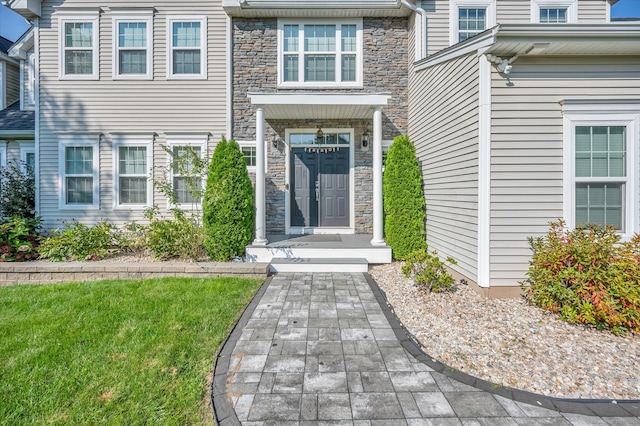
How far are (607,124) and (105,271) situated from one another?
7.97 m

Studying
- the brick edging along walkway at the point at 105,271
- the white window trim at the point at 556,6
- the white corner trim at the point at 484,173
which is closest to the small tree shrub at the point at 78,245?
the brick edging along walkway at the point at 105,271

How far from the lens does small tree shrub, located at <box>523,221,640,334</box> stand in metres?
3.04

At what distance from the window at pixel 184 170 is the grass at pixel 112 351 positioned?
285cm

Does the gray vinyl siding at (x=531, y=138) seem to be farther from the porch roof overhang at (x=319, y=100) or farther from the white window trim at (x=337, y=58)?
the white window trim at (x=337, y=58)

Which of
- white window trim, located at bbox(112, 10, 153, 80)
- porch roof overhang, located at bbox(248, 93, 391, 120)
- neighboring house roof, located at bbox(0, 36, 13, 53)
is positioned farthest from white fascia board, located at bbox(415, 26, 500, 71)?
neighboring house roof, located at bbox(0, 36, 13, 53)

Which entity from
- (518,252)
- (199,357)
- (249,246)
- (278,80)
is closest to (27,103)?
(278,80)

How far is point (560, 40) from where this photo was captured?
367 centimetres

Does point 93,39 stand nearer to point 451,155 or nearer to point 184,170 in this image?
point 184,170

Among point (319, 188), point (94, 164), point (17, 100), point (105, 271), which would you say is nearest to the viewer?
point (105, 271)

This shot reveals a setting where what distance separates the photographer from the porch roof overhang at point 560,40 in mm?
3580

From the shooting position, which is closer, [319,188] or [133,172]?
[133,172]

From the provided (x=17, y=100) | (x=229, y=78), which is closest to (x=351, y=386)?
(x=229, y=78)

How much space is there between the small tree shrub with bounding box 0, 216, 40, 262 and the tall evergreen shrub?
345 cm

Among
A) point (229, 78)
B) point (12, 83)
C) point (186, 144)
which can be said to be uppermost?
point (12, 83)
